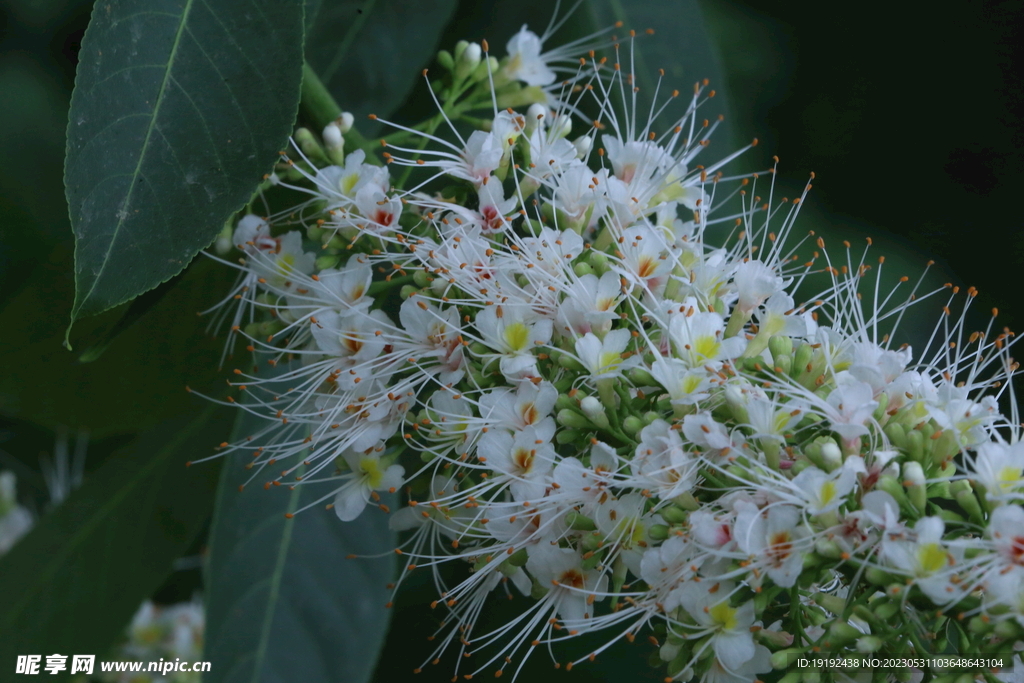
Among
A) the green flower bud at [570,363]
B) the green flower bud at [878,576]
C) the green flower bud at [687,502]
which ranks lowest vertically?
the green flower bud at [687,502]

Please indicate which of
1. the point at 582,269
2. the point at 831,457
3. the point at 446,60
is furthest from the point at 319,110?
the point at 831,457

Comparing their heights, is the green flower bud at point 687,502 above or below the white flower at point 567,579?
above

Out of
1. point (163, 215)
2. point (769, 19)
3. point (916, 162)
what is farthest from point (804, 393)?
point (769, 19)

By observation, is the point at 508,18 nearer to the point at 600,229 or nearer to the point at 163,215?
the point at 600,229

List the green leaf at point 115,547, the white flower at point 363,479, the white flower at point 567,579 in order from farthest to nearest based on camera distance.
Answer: the green leaf at point 115,547 → the white flower at point 363,479 → the white flower at point 567,579

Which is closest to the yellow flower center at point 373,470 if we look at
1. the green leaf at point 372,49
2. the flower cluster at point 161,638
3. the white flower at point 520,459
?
the white flower at point 520,459

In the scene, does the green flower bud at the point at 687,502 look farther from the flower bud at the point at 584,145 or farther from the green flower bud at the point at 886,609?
the flower bud at the point at 584,145

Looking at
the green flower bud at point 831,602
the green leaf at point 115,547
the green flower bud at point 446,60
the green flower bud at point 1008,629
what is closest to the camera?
the green flower bud at point 1008,629
